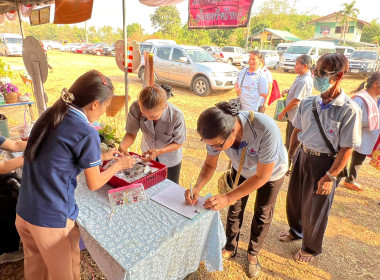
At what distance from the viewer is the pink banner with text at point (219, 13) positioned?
3535 millimetres

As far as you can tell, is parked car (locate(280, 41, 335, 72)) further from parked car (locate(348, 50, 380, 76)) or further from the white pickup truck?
the white pickup truck

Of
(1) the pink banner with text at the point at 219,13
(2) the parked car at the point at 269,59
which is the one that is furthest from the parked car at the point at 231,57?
(1) the pink banner with text at the point at 219,13

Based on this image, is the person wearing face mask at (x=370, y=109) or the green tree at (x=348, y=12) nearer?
the person wearing face mask at (x=370, y=109)

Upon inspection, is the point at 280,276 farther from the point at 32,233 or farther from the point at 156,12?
the point at 156,12

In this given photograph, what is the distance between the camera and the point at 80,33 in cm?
6022

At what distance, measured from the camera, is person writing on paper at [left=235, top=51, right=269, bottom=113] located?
4.32 meters

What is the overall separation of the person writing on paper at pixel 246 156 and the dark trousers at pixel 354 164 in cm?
217

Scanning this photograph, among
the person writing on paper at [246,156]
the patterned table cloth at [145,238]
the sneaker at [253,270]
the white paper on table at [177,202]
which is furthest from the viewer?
the sneaker at [253,270]

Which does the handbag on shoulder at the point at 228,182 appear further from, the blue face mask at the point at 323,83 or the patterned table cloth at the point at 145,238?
the blue face mask at the point at 323,83

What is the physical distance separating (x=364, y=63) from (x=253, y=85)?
13.5 metres

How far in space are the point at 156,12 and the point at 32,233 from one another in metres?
42.0

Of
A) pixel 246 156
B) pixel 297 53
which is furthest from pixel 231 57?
pixel 246 156

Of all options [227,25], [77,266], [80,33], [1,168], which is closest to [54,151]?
Result: [77,266]

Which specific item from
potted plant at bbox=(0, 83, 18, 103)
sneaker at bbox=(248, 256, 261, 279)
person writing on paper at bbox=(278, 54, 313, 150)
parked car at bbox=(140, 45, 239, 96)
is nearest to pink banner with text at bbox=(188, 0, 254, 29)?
person writing on paper at bbox=(278, 54, 313, 150)
